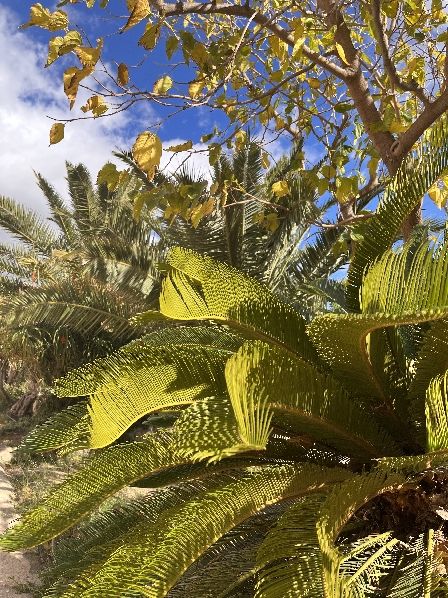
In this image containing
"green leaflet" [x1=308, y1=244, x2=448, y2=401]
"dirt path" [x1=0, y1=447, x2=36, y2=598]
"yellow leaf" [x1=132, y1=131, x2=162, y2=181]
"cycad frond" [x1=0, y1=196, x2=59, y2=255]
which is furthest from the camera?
"cycad frond" [x1=0, y1=196, x2=59, y2=255]

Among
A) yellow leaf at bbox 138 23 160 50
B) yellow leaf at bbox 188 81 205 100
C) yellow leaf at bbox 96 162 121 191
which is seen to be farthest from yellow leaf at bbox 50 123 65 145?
yellow leaf at bbox 188 81 205 100

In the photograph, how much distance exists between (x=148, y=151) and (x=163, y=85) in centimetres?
64

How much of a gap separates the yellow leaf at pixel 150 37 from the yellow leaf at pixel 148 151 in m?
0.45

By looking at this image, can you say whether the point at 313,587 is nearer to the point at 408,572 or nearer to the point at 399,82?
the point at 408,572

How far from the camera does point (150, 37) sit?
3014 millimetres

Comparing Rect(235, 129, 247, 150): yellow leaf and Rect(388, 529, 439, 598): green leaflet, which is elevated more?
Rect(235, 129, 247, 150): yellow leaf

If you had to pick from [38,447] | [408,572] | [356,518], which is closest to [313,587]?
[408,572]

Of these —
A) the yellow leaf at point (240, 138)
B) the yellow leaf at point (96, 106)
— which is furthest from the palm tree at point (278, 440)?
the yellow leaf at point (240, 138)

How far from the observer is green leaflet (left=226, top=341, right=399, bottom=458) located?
1.60 metres

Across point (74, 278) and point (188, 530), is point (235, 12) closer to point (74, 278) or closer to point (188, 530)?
point (188, 530)

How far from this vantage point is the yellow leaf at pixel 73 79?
9.21 feet

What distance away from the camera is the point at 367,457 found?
245 cm

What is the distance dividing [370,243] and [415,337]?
60cm

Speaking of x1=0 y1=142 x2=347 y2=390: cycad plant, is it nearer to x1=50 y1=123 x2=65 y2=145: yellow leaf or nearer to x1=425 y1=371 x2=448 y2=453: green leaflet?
x1=50 y1=123 x2=65 y2=145: yellow leaf
